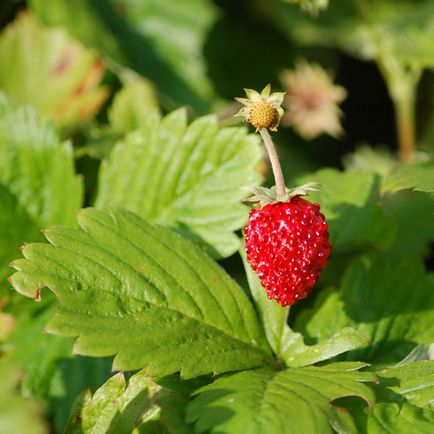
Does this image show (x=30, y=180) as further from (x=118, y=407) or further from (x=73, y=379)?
(x=118, y=407)

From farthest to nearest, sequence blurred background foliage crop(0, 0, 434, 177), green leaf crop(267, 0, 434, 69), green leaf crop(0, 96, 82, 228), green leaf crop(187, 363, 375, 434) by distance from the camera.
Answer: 1. green leaf crop(267, 0, 434, 69)
2. blurred background foliage crop(0, 0, 434, 177)
3. green leaf crop(0, 96, 82, 228)
4. green leaf crop(187, 363, 375, 434)

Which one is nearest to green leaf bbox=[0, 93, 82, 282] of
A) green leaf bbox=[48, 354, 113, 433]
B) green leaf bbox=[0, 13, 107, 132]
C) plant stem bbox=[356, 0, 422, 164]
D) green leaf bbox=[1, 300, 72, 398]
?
green leaf bbox=[1, 300, 72, 398]

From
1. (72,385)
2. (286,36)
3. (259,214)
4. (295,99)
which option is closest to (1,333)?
(72,385)

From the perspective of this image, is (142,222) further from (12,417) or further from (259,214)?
(12,417)

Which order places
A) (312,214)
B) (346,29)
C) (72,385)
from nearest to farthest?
(312,214), (72,385), (346,29)

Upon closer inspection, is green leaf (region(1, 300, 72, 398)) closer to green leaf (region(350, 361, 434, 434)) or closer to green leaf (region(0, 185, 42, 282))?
green leaf (region(0, 185, 42, 282))

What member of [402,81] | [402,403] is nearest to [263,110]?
[402,403]
